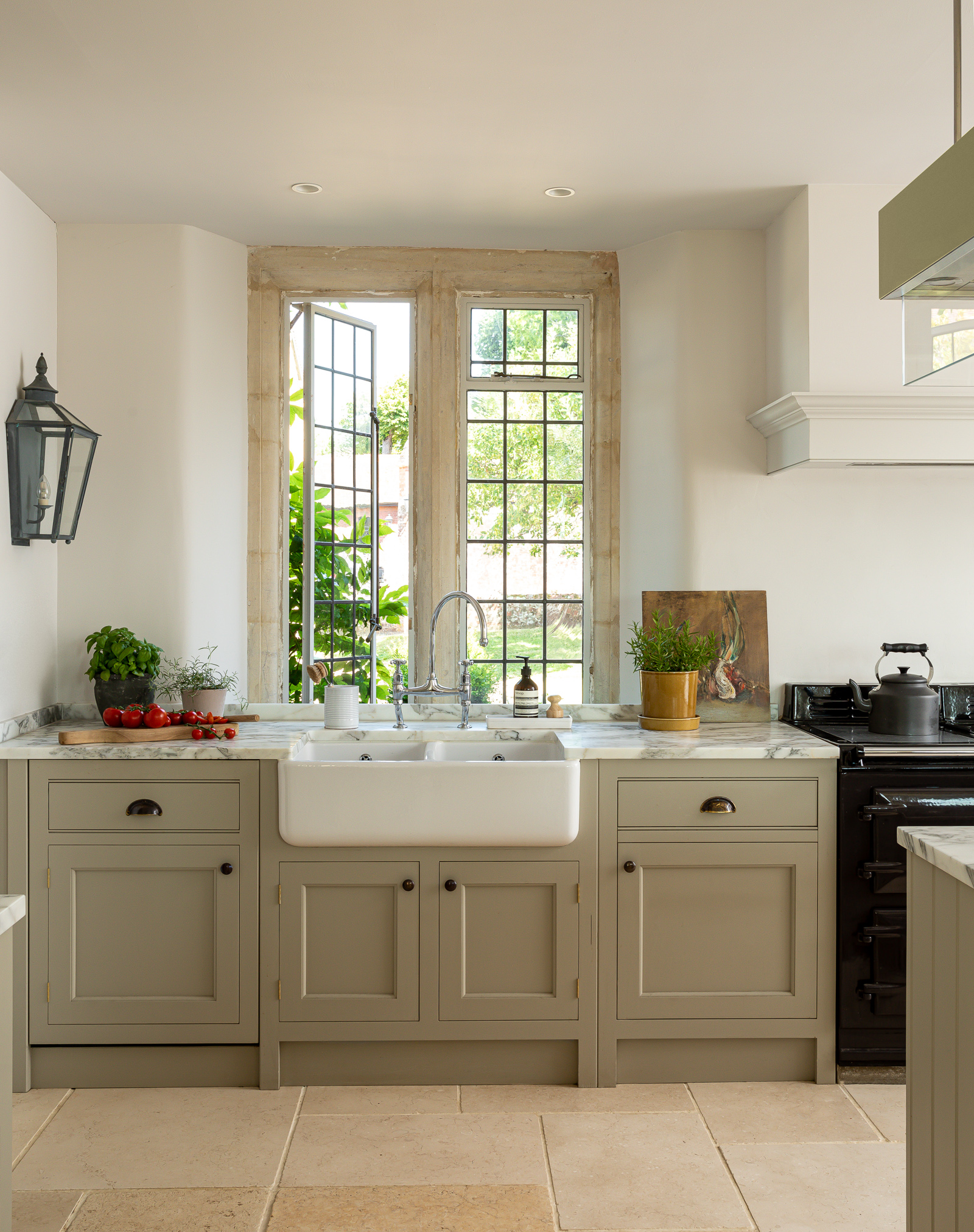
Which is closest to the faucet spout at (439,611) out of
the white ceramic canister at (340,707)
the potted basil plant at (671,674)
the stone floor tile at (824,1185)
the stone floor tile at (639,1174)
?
the white ceramic canister at (340,707)

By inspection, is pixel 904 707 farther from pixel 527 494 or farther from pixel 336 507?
pixel 336 507

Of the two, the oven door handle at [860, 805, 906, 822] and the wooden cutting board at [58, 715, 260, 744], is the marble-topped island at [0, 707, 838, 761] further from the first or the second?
the oven door handle at [860, 805, 906, 822]

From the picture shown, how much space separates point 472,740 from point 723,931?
0.93 metres

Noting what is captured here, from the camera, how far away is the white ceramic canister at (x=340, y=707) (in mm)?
3188

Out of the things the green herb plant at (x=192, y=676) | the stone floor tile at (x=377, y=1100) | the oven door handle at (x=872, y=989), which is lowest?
the stone floor tile at (x=377, y=1100)

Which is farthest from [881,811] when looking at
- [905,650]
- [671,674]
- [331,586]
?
[331,586]

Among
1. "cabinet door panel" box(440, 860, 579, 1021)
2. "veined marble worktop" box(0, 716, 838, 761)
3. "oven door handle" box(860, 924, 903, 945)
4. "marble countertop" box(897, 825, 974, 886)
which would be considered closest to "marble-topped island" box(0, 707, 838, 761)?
"veined marble worktop" box(0, 716, 838, 761)

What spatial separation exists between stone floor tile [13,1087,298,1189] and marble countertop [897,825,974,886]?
66.2 inches

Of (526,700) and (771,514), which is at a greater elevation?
(771,514)

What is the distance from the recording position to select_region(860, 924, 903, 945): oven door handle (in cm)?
277

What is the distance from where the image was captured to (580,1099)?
275cm

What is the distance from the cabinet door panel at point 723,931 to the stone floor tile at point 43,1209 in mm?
1531

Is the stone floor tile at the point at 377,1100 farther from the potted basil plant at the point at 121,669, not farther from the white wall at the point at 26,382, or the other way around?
the white wall at the point at 26,382

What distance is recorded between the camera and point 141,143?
9.14 feet
